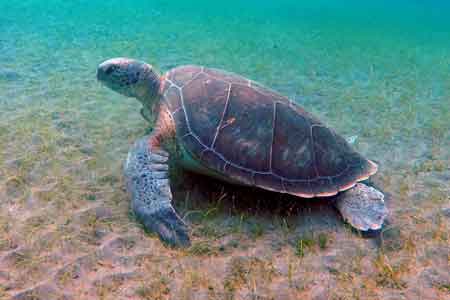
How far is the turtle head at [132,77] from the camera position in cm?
479

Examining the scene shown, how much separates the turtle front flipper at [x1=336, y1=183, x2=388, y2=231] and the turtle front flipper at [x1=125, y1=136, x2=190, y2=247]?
1.77 meters

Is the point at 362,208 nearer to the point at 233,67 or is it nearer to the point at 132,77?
the point at 132,77

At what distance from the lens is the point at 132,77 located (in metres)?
4.88

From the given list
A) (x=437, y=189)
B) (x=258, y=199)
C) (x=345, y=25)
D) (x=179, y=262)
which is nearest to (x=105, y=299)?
(x=179, y=262)

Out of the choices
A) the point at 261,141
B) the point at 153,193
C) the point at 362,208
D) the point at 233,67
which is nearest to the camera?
the point at 153,193

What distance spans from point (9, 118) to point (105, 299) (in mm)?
4464

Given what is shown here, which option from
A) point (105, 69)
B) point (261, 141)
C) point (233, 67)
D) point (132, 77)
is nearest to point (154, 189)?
point (261, 141)

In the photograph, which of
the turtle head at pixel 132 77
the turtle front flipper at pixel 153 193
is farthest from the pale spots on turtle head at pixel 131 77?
the turtle front flipper at pixel 153 193

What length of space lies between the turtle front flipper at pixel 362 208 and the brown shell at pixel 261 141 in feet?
0.43

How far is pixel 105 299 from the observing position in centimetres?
248

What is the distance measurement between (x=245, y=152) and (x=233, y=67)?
7.13 m

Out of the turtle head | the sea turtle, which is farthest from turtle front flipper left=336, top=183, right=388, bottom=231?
the turtle head

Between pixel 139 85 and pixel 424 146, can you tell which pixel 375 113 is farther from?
pixel 139 85

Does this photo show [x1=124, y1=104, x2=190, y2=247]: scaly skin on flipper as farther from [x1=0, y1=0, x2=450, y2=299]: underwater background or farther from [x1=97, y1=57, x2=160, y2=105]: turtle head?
[x1=97, y1=57, x2=160, y2=105]: turtle head
